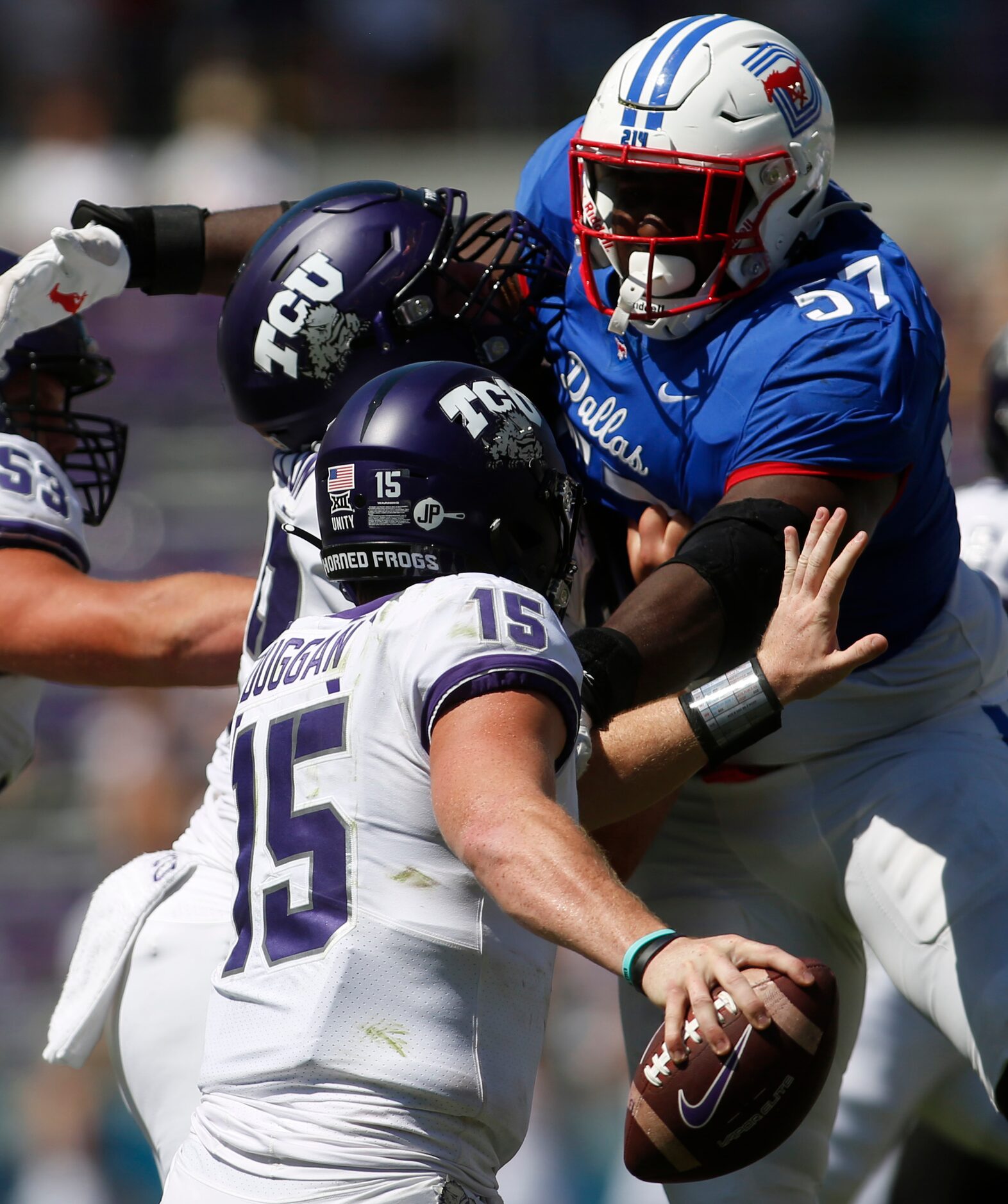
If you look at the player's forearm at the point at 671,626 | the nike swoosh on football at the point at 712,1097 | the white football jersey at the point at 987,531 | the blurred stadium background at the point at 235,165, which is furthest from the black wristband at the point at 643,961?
the blurred stadium background at the point at 235,165

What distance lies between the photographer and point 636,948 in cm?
166

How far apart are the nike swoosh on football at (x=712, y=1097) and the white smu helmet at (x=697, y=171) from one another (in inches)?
59.8

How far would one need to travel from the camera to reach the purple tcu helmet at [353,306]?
290cm

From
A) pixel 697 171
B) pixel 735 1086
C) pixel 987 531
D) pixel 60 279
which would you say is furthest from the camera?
pixel 987 531

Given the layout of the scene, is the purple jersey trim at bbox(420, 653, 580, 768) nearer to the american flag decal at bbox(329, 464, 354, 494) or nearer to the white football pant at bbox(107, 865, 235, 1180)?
the american flag decal at bbox(329, 464, 354, 494)

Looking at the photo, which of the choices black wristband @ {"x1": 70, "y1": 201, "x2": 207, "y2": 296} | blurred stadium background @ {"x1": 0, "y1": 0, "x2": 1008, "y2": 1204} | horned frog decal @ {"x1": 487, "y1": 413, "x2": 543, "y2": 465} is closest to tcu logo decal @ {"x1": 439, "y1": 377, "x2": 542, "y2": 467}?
horned frog decal @ {"x1": 487, "y1": 413, "x2": 543, "y2": 465}

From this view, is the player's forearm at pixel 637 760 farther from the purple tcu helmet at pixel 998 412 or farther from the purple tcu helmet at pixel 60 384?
the purple tcu helmet at pixel 998 412

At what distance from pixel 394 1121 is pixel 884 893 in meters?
1.20

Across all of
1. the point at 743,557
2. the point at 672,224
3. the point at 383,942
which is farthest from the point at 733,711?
the point at 672,224

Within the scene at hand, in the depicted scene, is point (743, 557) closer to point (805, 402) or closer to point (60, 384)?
point (805, 402)

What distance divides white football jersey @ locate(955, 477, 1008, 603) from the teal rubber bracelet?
2.95 metres

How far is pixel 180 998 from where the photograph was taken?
111 inches

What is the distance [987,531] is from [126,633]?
248 centimetres

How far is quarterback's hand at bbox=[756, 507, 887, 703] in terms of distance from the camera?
2.30 metres
